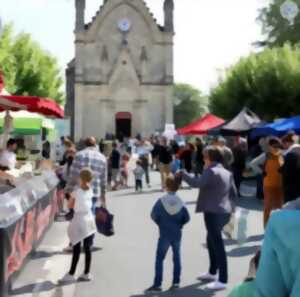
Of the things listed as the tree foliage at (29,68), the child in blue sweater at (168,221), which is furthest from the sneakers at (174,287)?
the tree foliage at (29,68)

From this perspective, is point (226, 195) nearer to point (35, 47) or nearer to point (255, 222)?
point (255, 222)

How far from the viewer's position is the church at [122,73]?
246 feet

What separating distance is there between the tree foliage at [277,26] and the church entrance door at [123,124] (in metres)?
18.9

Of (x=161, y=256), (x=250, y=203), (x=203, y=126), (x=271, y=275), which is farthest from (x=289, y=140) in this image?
(x=203, y=126)

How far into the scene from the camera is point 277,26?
195 ft

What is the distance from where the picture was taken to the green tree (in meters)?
133

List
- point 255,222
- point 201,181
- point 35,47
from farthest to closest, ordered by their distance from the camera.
A: 1. point 35,47
2. point 255,222
3. point 201,181

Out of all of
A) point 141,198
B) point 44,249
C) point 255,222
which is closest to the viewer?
point 44,249

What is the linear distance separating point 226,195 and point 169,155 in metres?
17.3

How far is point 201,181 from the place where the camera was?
369 inches

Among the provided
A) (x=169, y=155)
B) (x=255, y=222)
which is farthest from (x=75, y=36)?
(x=255, y=222)

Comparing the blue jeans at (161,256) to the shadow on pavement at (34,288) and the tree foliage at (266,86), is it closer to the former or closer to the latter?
the shadow on pavement at (34,288)

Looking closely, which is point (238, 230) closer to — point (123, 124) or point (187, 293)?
point (187, 293)

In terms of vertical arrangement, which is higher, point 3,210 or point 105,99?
point 105,99
